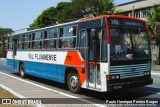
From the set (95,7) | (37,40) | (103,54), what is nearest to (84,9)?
(95,7)

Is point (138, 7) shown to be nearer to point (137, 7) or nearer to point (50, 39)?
point (137, 7)

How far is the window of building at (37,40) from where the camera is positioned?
1744 centimetres

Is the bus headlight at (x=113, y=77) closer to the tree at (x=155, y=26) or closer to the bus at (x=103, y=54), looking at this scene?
the bus at (x=103, y=54)

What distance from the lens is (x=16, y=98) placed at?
11.8 meters

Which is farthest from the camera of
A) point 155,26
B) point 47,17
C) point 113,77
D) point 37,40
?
point 47,17

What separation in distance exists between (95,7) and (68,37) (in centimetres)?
3385

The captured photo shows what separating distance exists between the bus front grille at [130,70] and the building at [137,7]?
35164 mm

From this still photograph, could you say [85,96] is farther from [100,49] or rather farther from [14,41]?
[14,41]

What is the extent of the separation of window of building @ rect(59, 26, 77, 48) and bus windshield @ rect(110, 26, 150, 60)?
97.5 inches

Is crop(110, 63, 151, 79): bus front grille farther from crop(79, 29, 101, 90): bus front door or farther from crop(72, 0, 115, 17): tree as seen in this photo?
crop(72, 0, 115, 17): tree

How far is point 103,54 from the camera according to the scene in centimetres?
1142

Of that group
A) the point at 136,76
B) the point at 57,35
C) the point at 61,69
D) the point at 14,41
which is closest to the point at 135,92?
the point at 136,76

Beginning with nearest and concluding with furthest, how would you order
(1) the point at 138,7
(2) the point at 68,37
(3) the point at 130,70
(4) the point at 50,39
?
(3) the point at 130,70, (2) the point at 68,37, (4) the point at 50,39, (1) the point at 138,7

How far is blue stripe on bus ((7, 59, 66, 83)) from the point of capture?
14.7m
